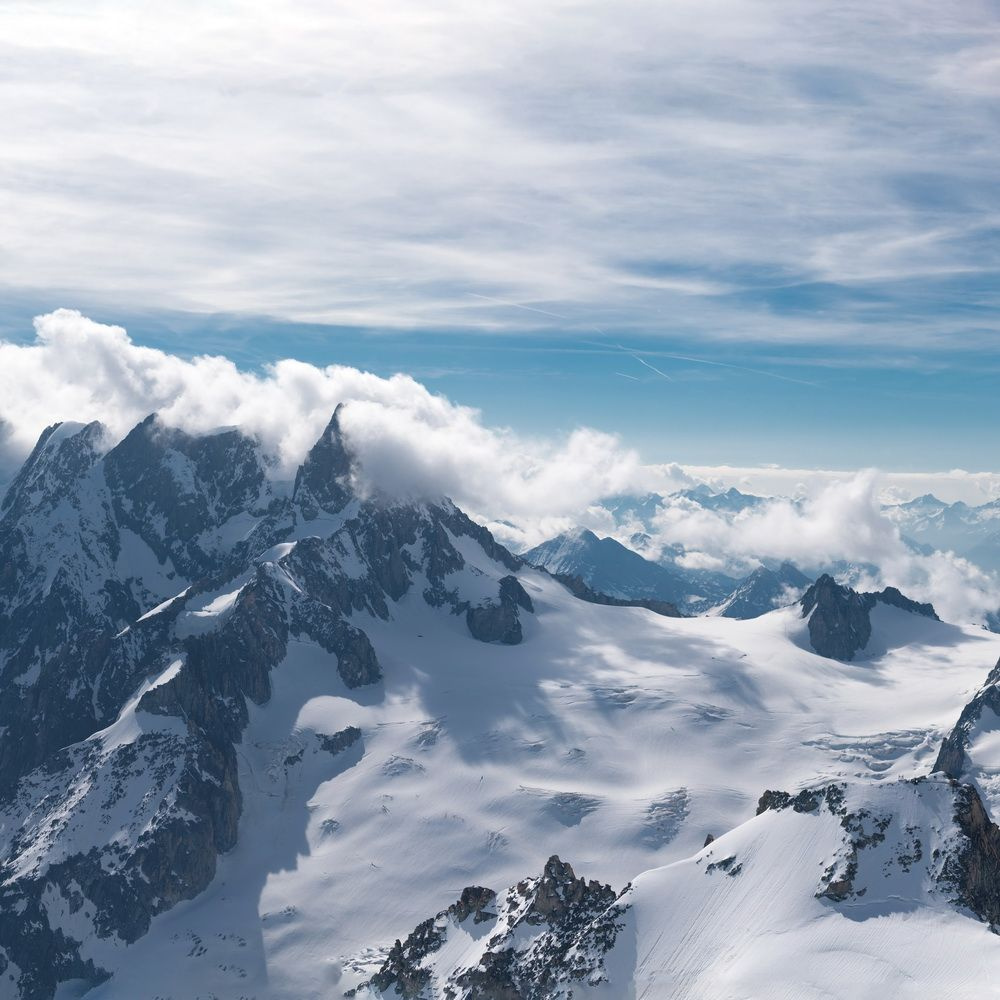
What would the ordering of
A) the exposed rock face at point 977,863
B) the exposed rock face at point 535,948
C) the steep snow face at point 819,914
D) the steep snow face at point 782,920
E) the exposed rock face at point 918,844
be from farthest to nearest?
the exposed rock face at point 535,948 < the exposed rock face at point 918,844 < the exposed rock face at point 977,863 < the steep snow face at point 782,920 < the steep snow face at point 819,914

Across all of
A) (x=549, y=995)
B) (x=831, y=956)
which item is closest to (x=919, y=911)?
(x=831, y=956)

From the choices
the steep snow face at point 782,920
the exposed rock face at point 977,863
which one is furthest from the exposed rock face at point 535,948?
the exposed rock face at point 977,863

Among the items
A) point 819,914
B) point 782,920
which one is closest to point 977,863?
point 819,914

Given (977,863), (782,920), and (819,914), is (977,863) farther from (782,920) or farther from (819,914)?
(782,920)

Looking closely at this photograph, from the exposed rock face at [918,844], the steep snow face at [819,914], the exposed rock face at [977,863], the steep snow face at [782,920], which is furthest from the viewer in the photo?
the exposed rock face at [918,844]

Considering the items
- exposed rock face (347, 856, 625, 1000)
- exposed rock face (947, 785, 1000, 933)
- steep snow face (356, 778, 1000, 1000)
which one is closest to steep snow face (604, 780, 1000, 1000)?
steep snow face (356, 778, 1000, 1000)

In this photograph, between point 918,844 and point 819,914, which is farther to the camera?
point 918,844

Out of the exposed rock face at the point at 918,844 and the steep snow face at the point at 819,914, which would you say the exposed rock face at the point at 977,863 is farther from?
the steep snow face at the point at 819,914

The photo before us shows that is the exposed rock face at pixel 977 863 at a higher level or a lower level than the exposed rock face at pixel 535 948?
higher
